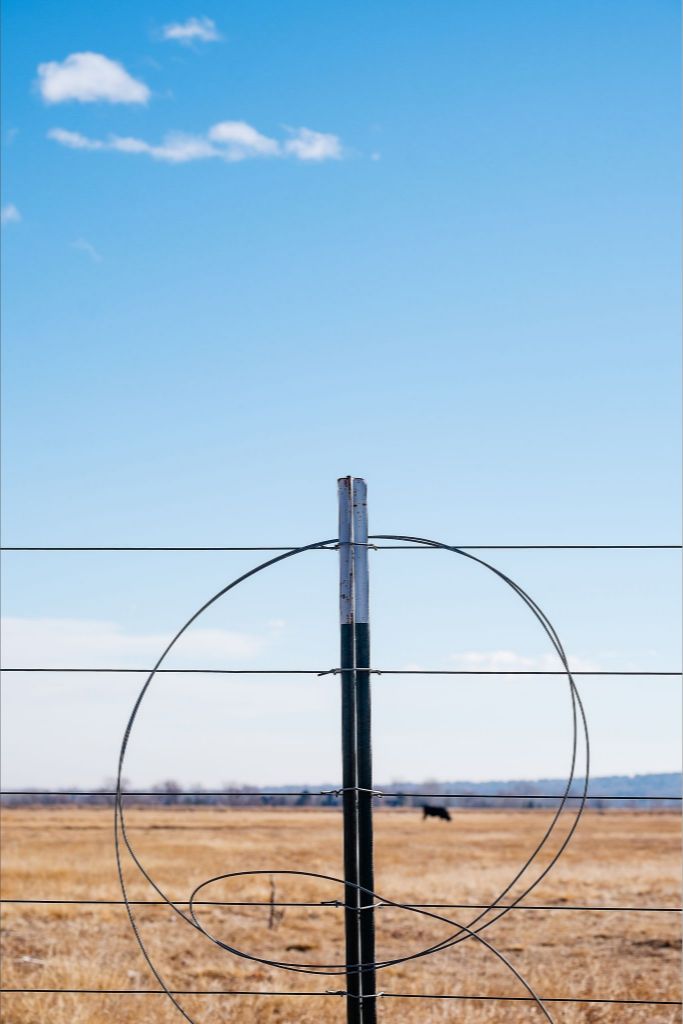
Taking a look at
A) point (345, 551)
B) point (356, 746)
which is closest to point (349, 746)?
point (356, 746)

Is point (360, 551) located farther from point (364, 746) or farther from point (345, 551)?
point (364, 746)

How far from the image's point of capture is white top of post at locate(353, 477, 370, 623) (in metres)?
3.72

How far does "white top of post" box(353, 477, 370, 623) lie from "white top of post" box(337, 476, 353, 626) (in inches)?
0.6

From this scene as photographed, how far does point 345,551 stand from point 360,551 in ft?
0.17

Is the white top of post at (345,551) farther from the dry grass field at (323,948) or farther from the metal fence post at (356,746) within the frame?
the dry grass field at (323,948)

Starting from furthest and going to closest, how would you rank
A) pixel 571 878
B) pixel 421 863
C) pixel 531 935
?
pixel 421 863, pixel 571 878, pixel 531 935

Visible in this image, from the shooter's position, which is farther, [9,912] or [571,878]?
[571,878]

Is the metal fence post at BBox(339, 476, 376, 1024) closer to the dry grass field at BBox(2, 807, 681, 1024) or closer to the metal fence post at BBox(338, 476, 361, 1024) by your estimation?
the metal fence post at BBox(338, 476, 361, 1024)

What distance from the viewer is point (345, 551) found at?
12.3ft

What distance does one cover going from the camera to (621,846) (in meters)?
46.6

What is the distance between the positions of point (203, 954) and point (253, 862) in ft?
81.3

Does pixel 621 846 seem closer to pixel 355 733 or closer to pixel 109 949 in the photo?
pixel 109 949

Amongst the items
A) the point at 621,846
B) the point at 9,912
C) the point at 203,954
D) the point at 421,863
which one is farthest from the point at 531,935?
the point at 621,846

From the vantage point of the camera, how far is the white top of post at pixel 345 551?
3.73m
